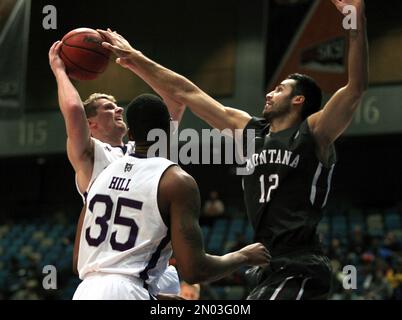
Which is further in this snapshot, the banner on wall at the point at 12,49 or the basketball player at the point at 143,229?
the banner on wall at the point at 12,49

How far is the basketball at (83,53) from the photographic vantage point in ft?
14.4

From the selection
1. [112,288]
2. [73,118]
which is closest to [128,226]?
[112,288]

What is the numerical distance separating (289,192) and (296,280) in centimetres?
50

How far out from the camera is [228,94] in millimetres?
15359

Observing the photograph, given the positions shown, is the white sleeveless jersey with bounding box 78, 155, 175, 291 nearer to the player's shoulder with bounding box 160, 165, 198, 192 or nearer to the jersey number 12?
the player's shoulder with bounding box 160, 165, 198, 192

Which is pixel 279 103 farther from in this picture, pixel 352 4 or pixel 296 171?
pixel 352 4

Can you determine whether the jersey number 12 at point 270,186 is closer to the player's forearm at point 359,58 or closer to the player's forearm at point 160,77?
the player's forearm at point 359,58

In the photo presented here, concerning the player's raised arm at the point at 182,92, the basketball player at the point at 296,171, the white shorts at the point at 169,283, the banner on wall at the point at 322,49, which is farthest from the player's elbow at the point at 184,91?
the banner on wall at the point at 322,49

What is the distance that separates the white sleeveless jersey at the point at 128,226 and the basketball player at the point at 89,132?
27cm

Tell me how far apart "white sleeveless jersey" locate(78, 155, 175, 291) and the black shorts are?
60cm

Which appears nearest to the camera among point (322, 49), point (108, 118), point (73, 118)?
Answer: point (73, 118)

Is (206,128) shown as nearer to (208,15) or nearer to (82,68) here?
(208,15)
